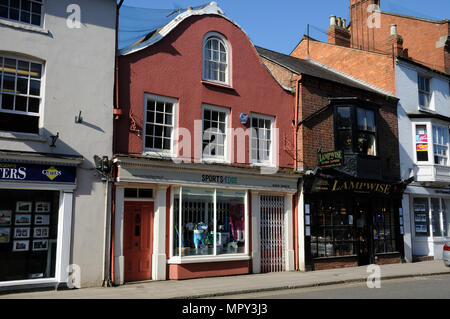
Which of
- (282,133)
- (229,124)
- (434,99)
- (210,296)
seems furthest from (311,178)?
(434,99)

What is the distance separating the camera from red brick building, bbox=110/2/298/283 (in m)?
12.0

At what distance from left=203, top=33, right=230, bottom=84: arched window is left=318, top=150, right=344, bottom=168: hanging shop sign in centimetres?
451

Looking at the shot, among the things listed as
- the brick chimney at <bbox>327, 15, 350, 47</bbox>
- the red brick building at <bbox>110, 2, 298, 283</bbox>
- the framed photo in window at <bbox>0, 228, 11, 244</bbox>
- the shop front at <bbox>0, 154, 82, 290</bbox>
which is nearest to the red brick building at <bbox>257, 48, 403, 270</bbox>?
the red brick building at <bbox>110, 2, 298, 283</bbox>

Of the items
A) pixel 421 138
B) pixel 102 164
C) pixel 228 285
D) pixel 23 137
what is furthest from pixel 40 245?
pixel 421 138

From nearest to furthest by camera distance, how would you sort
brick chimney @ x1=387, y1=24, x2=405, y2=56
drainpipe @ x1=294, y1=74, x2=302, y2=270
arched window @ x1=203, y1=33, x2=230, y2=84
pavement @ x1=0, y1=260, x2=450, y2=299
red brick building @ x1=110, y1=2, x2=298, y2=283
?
1. pavement @ x1=0, y1=260, x2=450, y2=299
2. red brick building @ x1=110, y1=2, x2=298, y2=283
3. arched window @ x1=203, y1=33, x2=230, y2=84
4. drainpipe @ x1=294, y1=74, x2=302, y2=270
5. brick chimney @ x1=387, y1=24, x2=405, y2=56

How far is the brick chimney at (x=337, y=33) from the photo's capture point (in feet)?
76.2

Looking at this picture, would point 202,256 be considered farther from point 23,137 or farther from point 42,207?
point 23,137

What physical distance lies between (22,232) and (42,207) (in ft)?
2.52

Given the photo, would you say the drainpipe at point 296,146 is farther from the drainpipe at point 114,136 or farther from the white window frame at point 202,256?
the drainpipe at point 114,136

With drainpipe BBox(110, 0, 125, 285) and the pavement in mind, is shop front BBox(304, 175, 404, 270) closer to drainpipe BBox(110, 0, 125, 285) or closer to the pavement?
the pavement

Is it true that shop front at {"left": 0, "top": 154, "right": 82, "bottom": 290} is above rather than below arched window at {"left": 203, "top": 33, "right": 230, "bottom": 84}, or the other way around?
below

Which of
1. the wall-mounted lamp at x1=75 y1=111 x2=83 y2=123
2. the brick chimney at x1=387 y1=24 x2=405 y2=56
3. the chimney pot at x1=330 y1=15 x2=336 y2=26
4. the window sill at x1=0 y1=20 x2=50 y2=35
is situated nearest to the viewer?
the window sill at x1=0 y1=20 x2=50 y2=35

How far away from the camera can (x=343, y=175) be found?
51.7 ft

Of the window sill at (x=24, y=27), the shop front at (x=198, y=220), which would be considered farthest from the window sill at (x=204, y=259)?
the window sill at (x=24, y=27)
